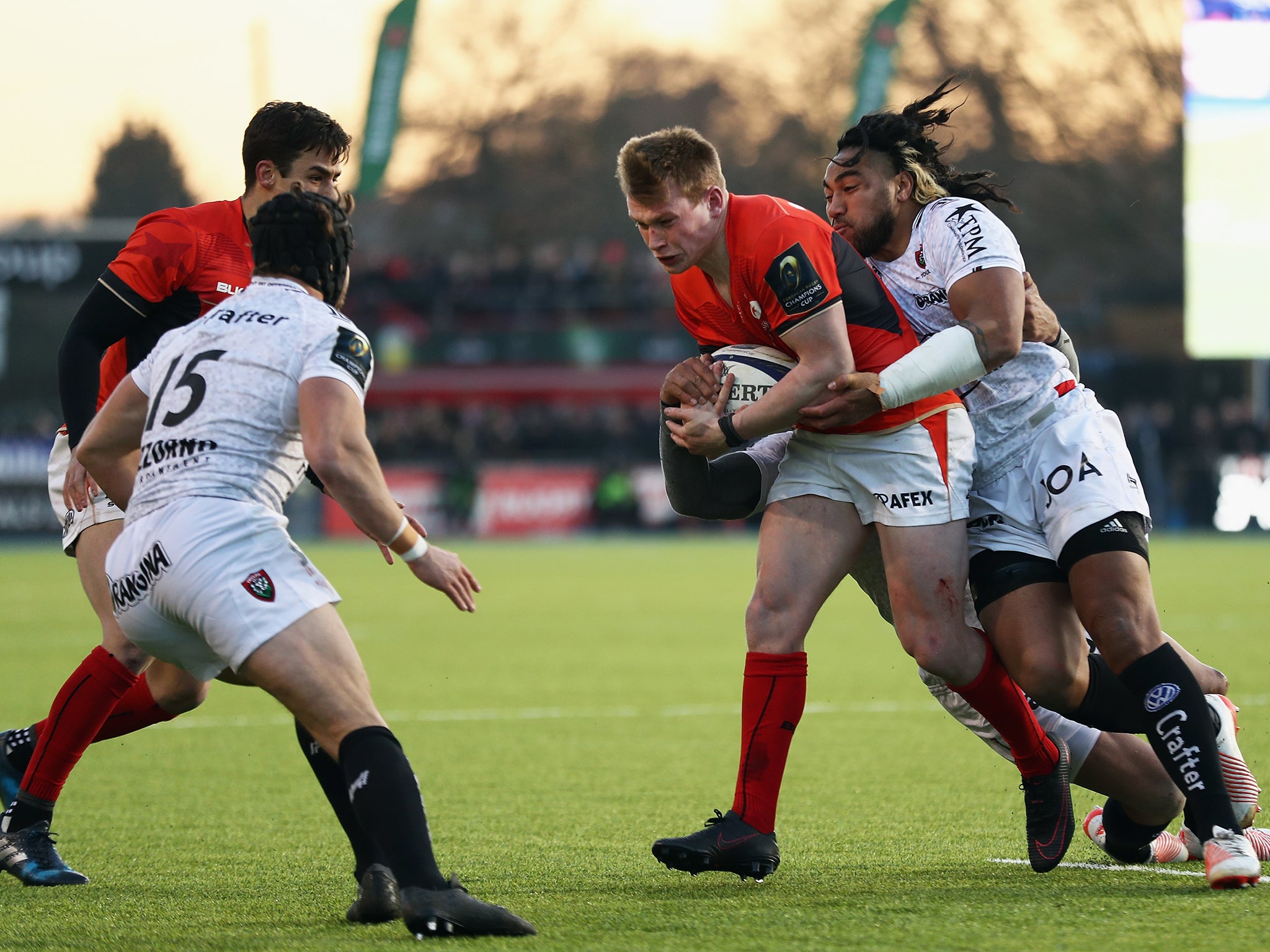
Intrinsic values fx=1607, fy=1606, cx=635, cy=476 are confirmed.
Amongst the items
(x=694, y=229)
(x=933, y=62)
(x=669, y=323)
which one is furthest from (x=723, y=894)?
(x=933, y=62)

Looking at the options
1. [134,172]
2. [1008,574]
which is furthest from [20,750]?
[134,172]

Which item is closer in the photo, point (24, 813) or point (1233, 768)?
point (1233, 768)

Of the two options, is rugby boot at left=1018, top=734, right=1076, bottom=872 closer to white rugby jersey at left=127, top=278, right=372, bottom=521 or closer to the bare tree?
white rugby jersey at left=127, top=278, right=372, bottom=521

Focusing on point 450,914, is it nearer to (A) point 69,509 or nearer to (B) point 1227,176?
(A) point 69,509

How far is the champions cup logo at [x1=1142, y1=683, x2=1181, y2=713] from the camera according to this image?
439 cm

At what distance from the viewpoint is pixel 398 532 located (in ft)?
12.6

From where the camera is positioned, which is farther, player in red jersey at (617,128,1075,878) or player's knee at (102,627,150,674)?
player's knee at (102,627,150,674)

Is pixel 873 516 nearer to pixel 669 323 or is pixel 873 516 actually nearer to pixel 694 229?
pixel 694 229

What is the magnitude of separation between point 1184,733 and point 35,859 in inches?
131

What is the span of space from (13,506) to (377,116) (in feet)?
27.9

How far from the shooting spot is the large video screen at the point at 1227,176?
62.0ft

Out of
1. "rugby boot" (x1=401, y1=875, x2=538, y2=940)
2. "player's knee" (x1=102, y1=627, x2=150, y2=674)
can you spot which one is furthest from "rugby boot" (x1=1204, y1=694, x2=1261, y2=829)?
"player's knee" (x1=102, y1=627, x2=150, y2=674)

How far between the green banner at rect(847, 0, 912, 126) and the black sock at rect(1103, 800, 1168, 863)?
60.4ft

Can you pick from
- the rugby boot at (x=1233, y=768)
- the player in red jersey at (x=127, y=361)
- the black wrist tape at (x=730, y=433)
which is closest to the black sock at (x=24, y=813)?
the player in red jersey at (x=127, y=361)
